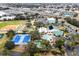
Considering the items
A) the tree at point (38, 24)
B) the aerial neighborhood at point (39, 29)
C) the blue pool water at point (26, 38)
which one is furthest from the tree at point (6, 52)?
the tree at point (38, 24)

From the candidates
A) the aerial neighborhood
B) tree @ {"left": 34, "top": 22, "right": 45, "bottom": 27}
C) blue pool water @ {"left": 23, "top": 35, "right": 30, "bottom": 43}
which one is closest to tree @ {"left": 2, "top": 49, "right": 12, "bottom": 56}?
the aerial neighborhood

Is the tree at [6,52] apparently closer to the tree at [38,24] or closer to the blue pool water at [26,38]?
the blue pool water at [26,38]

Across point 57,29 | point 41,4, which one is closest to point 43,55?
point 57,29

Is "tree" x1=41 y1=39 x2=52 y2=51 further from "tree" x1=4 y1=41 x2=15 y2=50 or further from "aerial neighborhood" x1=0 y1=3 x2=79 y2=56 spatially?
"tree" x1=4 y1=41 x2=15 y2=50

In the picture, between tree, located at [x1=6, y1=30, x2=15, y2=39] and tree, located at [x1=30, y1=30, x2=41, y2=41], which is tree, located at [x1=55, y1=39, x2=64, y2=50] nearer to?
tree, located at [x1=30, y1=30, x2=41, y2=41]

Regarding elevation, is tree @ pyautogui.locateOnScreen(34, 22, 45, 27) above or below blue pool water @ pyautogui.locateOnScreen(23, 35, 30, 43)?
above

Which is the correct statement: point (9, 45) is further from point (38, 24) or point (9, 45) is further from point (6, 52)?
point (38, 24)

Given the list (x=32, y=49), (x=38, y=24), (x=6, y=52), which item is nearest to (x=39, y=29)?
(x=38, y=24)

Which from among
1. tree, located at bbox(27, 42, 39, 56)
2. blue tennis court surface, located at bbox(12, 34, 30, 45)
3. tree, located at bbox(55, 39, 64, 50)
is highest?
blue tennis court surface, located at bbox(12, 34, 30, 45)
